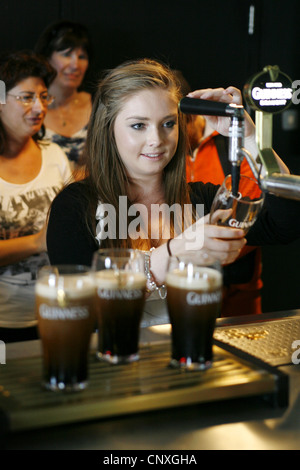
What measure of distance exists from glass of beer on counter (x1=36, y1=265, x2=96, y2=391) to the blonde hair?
3.13ft

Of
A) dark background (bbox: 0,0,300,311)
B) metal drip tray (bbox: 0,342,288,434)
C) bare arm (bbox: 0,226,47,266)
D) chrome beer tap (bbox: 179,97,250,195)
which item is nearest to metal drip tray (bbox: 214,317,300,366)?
metal drip tray (bbox: 0,342,288,434)

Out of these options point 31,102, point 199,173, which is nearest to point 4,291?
point 31,102

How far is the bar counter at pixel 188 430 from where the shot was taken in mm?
911

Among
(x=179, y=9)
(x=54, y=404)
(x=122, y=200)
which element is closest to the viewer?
(x=54, y=404)

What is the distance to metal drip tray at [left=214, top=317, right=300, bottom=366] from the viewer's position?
121 centimetres

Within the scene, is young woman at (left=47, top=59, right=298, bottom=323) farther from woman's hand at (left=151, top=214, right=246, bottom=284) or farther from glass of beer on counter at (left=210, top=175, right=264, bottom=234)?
glass of beer on counter at (left=210, top=175, right=264, bottom=234)

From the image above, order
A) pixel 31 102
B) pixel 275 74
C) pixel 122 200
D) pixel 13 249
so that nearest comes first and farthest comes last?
pixel 275 74 < pixel 122 200 < pixel 13 249 < pixel 31 102

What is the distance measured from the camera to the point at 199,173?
282 cm

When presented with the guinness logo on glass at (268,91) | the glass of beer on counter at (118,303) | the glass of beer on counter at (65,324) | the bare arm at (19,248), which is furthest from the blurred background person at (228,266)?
the glass of beer on counter at (65,324)

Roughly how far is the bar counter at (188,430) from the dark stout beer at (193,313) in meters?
0.08

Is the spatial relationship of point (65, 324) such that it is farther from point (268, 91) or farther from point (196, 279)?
point (268, 91)

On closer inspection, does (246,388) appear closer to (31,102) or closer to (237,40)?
(31,102)

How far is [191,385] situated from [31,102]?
1.95m

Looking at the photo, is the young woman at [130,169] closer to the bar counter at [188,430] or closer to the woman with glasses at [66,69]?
the bar counter at [188,430]
